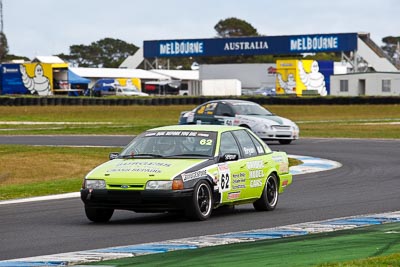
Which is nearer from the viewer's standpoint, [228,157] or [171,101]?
[228,157]

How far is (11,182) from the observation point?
70.4 ft

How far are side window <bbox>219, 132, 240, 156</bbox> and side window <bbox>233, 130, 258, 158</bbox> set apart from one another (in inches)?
5.2

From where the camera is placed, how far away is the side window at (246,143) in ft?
46.3

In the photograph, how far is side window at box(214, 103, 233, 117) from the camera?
31.5 meters

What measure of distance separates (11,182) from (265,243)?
11.7m

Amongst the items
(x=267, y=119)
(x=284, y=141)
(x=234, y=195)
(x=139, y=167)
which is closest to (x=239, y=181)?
(x=234, y=195)

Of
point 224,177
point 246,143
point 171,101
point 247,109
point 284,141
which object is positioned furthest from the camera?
point 171,101

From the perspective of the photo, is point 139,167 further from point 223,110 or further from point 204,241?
point 223,110

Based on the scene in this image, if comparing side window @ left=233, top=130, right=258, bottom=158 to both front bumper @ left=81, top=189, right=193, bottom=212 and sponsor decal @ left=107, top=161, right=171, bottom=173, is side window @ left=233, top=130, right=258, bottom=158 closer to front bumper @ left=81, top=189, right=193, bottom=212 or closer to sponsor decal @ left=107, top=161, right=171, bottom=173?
sponsor decal @ left=107, top=161, right=171, bottom=173

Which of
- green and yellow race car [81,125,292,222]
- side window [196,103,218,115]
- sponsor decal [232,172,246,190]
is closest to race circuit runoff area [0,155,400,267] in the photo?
green and yellow race car [81,125,292,222]

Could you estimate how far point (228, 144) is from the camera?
13891 millimetres

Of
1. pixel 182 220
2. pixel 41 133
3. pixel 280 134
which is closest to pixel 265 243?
pixel 182 220

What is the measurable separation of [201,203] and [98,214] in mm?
1243

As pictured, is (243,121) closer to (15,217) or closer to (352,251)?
(15,217)
